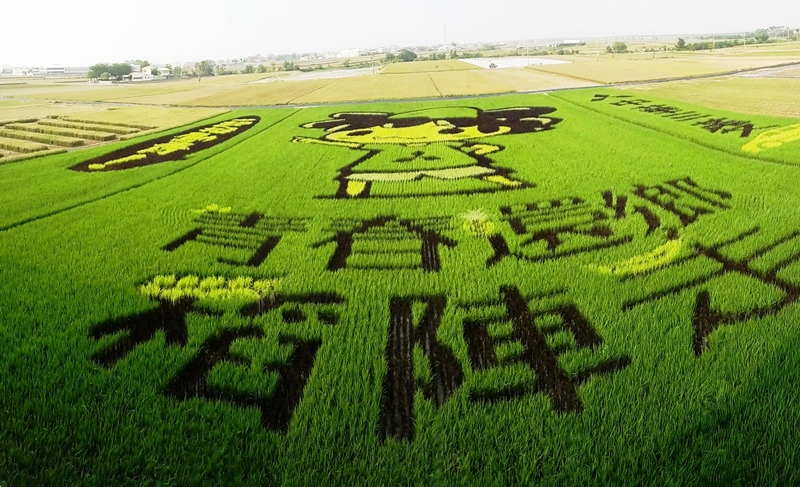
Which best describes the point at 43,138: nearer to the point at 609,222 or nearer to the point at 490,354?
the point at 609,222

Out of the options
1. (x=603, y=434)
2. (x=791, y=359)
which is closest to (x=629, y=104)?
(x=791, y=359)

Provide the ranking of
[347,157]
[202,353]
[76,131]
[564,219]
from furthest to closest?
[76,131] < [347,157] < [564,219] < [202,353]

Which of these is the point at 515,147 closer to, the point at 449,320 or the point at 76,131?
the point at 449,320

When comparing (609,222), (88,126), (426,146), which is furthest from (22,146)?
(609,222)

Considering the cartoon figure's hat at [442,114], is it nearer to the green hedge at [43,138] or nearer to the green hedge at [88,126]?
the green hedge at [88,126]

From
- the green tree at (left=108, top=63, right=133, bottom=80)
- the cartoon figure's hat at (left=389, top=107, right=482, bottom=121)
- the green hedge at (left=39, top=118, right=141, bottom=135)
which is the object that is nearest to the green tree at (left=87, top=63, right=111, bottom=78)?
the green tree at (left=108, top=63, right=133, bottom=80)
